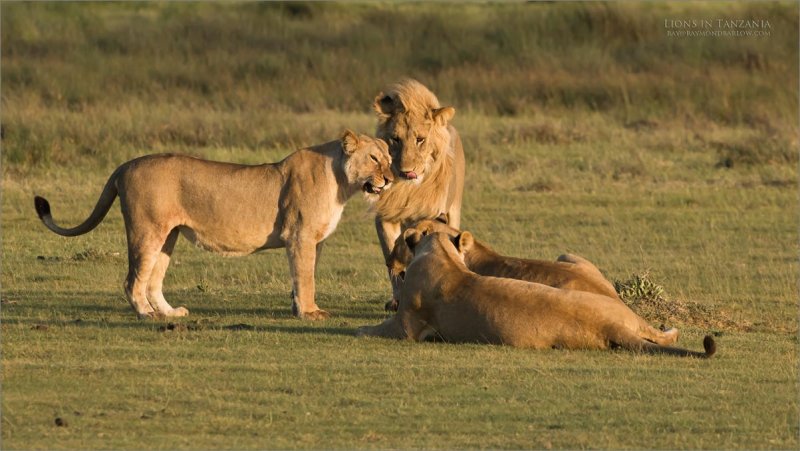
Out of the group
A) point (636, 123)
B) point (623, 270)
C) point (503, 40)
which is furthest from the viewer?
point (503, 40)

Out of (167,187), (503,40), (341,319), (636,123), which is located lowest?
(341,319)

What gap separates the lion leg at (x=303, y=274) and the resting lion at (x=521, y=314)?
3.08ft

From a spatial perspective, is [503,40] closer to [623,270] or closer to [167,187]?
[623,270]

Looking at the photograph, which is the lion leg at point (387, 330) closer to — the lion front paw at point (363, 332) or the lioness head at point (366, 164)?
the lion front paw at point (363, 332)

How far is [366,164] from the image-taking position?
27.5ft

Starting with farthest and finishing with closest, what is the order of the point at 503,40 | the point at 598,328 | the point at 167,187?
the point at 503,40 < the point at 167,187 < the point at 598,328

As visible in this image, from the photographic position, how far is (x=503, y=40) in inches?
988

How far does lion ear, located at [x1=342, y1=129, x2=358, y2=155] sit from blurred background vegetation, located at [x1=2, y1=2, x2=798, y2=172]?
843 centimetres

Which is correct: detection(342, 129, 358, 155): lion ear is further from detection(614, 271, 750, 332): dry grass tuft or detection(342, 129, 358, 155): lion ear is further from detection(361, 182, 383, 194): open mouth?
detection(614, 271, 750, 332): dry grass tuft

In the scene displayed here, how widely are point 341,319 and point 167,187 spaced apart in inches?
48.3

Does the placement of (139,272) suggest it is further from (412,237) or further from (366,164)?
(412,237)

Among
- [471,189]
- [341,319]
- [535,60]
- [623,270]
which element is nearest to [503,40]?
[535,60]

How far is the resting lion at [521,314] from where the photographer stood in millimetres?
7242

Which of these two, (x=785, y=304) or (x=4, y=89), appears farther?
(x=4, y=89)
